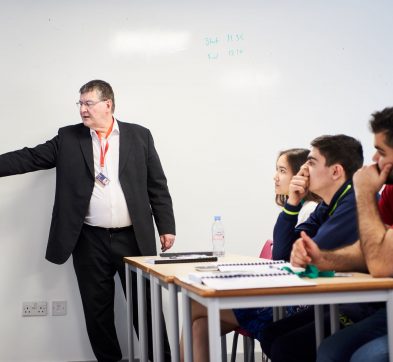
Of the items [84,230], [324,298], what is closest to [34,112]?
[84,230]

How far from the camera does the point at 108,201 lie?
3586 mm

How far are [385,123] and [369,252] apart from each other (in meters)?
0.41

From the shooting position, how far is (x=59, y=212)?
361cm

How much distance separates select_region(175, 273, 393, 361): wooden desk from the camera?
1.46 m

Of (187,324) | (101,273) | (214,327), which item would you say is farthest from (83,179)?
(214,327)

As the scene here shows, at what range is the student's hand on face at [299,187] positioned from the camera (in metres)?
2.50

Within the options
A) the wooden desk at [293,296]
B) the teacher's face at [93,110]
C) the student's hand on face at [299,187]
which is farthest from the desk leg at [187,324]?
the teacher's face at [93,110]

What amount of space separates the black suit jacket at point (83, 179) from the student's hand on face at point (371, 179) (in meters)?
1.92

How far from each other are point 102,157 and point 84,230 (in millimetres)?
452

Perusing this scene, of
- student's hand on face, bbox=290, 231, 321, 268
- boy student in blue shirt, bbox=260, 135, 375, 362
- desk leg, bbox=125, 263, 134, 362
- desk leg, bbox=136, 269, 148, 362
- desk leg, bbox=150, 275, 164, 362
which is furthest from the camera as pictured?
desk leg, bbox=125, 263, 134, 362

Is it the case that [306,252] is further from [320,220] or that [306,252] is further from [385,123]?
[320,220]

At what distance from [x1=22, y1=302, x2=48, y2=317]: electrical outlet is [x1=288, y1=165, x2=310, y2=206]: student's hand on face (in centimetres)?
205

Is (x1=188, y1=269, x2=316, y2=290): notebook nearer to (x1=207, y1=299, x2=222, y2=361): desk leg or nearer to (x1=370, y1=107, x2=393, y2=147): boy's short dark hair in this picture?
(x1=207, y1=299, x2=222, y2=361): desk leg

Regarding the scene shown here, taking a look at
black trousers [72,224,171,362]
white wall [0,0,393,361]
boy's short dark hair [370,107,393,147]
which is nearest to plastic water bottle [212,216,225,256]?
white wall [0,0,393,361]
